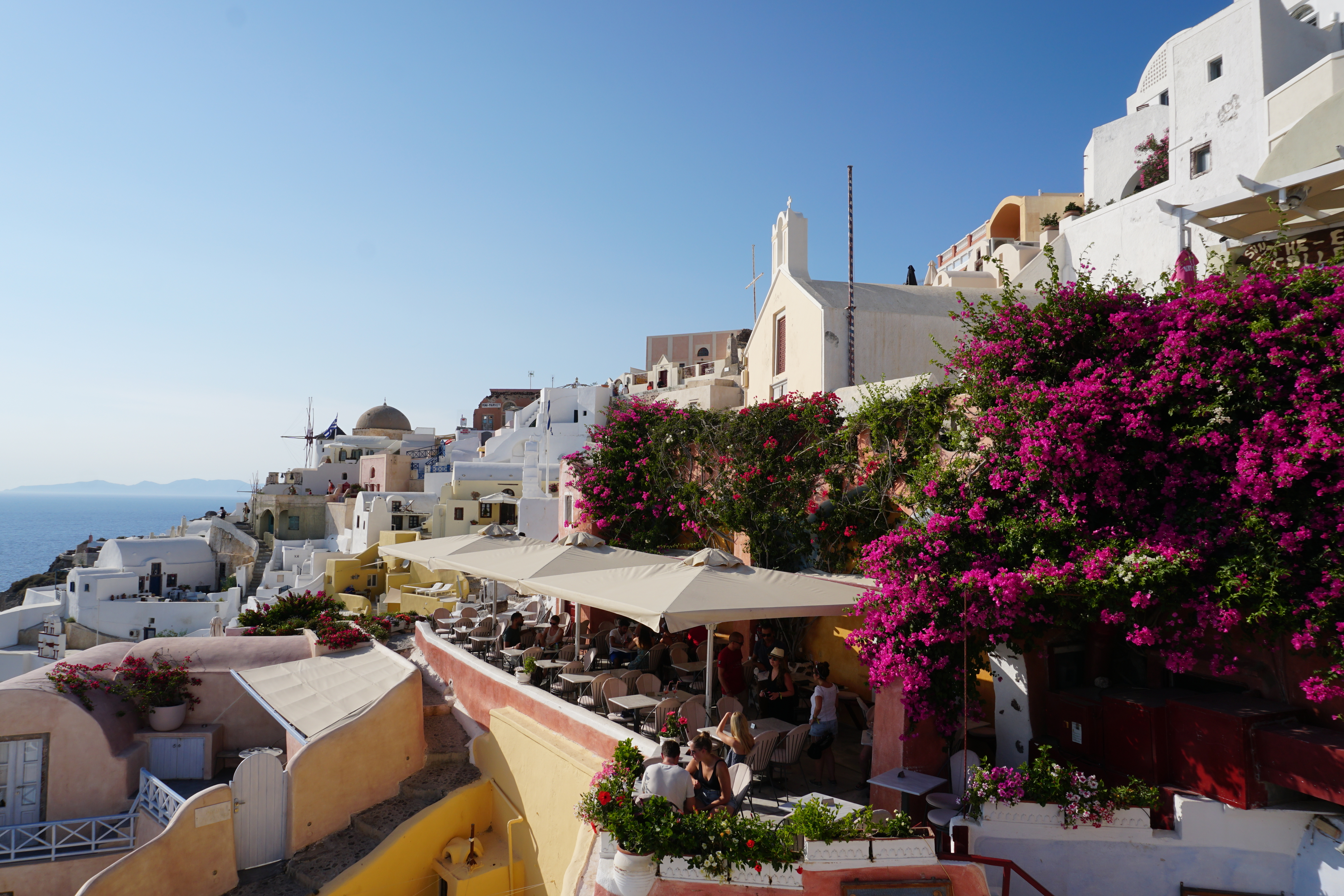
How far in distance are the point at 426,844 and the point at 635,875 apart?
22.1ft

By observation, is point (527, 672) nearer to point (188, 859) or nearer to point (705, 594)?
point (705, 594)

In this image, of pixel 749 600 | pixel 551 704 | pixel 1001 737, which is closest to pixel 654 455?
pixel 551 704

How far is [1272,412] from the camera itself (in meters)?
7.20

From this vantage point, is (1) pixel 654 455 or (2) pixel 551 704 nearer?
(2) pixel 551 704

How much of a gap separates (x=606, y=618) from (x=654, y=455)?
12.2 feet

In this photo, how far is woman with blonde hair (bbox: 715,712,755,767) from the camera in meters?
7.96

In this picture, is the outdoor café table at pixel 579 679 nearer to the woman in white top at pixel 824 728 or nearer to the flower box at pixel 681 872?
the woman in white top at pixel 824 728

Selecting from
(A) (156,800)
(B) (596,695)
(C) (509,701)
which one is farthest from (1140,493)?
(A) (156,800)

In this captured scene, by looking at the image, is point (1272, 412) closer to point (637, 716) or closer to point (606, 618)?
point (637, 716)

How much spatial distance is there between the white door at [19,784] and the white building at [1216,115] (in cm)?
2189

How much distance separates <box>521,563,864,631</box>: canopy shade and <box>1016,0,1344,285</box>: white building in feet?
38.5

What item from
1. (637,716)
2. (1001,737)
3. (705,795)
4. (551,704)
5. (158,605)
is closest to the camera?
(705,795)

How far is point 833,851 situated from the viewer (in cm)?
645

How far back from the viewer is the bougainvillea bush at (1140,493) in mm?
6961
